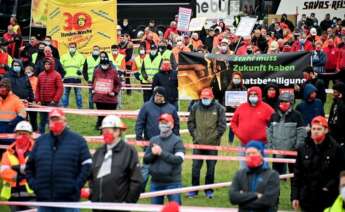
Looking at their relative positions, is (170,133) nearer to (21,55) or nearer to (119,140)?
(119,140)

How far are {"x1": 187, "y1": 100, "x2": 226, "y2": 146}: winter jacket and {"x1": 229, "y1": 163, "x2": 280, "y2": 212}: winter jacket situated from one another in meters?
4.78

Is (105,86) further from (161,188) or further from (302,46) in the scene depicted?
(302,46)

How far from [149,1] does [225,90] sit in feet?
92.8

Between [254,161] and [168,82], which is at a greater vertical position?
[168,82]

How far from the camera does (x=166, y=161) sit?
13906 millimetres

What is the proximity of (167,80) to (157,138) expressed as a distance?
349 inches

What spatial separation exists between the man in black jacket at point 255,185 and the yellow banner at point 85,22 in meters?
14.7

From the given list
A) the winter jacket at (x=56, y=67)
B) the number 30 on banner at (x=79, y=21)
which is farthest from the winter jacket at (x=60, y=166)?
the number 30 on banner at (x=79, y=21)

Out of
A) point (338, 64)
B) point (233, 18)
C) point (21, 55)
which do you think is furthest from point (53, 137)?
point (233, 18)

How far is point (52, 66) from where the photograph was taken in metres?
22.3

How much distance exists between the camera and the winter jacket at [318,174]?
13078 millimetres

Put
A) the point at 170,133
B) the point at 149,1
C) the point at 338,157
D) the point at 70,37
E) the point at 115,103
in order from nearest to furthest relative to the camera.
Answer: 1. the point at 338,157
2. the point at 170,133
3. the point at 115,103
4. the point at 70,37
5. the point at 149,1

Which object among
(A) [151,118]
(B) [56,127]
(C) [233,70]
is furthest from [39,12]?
(B) [56,127]

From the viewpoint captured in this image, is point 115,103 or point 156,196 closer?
point 156,196
